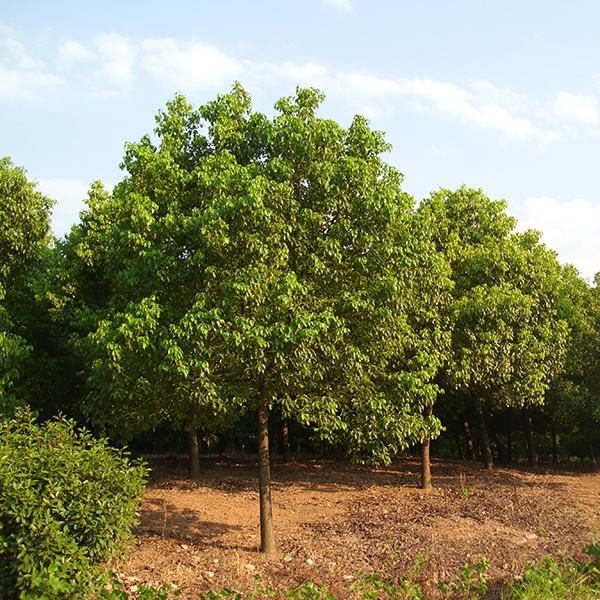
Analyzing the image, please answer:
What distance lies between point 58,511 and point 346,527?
32.2ft

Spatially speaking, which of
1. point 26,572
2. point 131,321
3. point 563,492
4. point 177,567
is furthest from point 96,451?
point 563,492

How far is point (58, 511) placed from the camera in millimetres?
8680

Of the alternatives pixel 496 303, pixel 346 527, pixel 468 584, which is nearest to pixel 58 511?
pixel 468 584

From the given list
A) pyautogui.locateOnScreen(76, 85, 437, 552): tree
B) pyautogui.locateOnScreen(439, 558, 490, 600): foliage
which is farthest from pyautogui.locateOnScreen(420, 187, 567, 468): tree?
pyautogui.locateOnScreen(439, 558, 490, 600): foliage

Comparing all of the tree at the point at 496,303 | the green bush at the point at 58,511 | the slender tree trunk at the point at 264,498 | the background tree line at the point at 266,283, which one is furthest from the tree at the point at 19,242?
the tree at the point at 496,303

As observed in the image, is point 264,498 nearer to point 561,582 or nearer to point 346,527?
point 346,527

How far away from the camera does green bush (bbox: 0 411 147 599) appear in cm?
834

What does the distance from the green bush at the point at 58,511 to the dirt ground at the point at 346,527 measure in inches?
99.8

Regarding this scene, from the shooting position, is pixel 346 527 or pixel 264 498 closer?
pixel 264 498

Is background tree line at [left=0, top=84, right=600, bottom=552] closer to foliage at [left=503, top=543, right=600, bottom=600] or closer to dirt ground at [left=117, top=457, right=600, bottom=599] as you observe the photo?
dirt ground at [left=117, top=457, right=600, bottom=599]

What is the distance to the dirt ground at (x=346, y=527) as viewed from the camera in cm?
1217

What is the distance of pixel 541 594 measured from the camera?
31.0 feet

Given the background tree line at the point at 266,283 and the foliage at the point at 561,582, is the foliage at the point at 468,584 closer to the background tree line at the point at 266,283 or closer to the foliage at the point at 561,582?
the foliage at the point at 561,582

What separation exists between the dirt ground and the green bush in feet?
8.32
